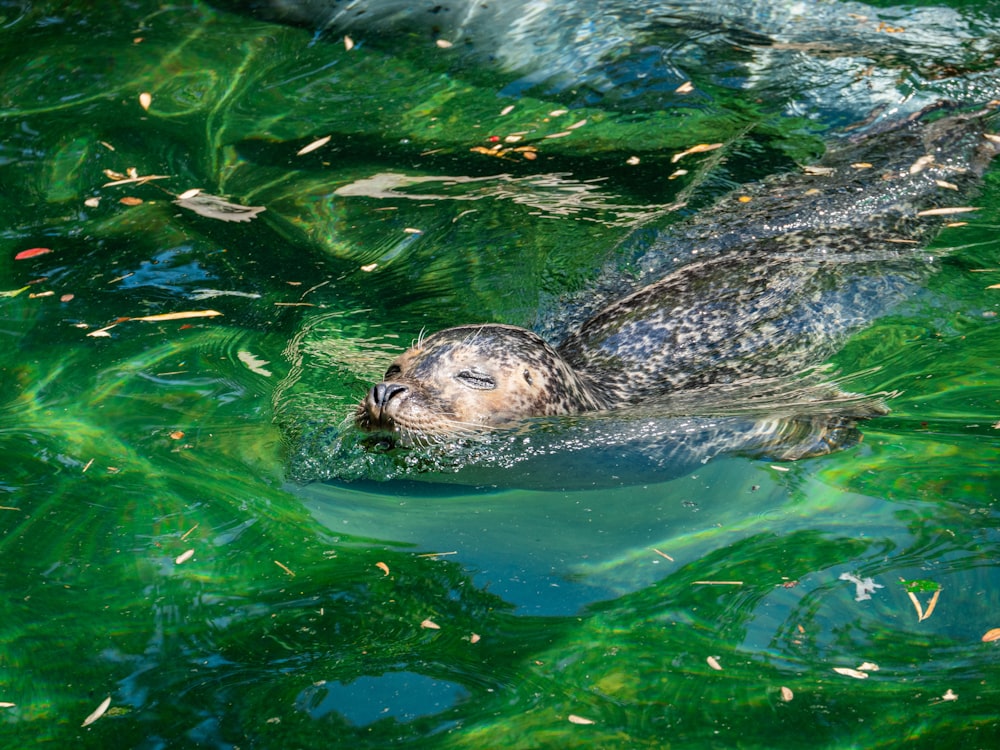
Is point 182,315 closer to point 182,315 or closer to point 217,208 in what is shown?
point 182,315

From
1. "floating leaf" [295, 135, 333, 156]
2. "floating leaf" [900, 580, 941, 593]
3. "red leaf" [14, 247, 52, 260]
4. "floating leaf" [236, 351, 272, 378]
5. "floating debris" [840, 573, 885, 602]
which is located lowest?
"floating leaf" [236, 351, 272, 378]

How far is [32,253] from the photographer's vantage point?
27.5ft

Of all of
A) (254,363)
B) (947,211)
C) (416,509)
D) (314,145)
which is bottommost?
(254,363)

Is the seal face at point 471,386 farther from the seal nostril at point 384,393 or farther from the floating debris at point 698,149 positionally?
the floating debris at point 698,149

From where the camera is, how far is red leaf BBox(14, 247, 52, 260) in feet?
27.3

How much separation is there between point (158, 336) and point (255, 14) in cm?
575

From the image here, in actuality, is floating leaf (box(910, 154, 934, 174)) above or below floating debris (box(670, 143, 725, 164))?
above

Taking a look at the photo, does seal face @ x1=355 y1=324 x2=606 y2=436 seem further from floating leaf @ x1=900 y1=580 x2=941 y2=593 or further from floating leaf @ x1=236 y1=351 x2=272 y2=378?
floating leaf @ x1=900 y1=580 x2=941 y2=593

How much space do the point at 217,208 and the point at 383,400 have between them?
3.87m

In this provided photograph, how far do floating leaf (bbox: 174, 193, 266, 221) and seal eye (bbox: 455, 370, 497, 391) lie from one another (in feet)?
10.8

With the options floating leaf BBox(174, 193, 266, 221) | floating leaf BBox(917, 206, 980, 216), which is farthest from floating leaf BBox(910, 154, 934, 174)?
floating leaf BBox(174, 193, 266, 221)

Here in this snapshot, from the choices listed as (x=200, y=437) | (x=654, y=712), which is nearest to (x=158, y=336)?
(x=200, y=437)

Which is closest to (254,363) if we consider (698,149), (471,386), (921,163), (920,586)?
(471,386)

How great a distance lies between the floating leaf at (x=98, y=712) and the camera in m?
4.09
